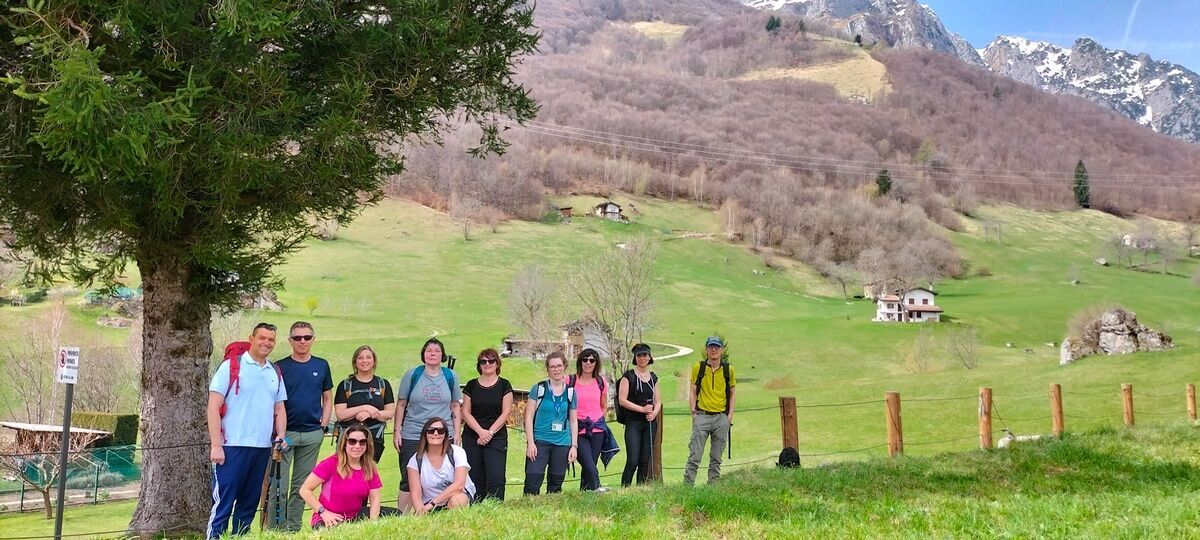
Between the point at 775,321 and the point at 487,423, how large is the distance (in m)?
69.8

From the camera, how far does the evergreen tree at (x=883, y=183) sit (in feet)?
577

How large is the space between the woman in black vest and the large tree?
3.74 metres

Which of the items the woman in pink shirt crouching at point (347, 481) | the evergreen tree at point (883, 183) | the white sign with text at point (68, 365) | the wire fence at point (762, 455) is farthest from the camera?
the evergreen tree at point (883, 183)

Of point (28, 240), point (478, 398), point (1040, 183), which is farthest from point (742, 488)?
point (1040, 183)

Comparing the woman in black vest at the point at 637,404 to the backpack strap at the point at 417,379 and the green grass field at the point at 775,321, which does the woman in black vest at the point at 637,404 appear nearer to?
the green grass field at the point at 775,321

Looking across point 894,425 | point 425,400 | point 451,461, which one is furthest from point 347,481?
point 894,425

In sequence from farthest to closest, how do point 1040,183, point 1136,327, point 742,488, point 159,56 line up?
point 1040,183, point 1136,327, point 742,488, point 159,56

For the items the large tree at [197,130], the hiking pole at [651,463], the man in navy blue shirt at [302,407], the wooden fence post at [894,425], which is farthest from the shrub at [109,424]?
the wooden fence post at [894,425]

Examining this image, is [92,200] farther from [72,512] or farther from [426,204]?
[426,204]

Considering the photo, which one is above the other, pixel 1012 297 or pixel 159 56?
pixel 1012 297

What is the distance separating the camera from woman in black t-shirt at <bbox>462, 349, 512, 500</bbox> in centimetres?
839

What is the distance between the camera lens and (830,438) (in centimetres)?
2427

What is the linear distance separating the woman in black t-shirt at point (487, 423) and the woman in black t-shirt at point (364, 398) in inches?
33.8

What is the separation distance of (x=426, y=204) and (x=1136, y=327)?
111m
